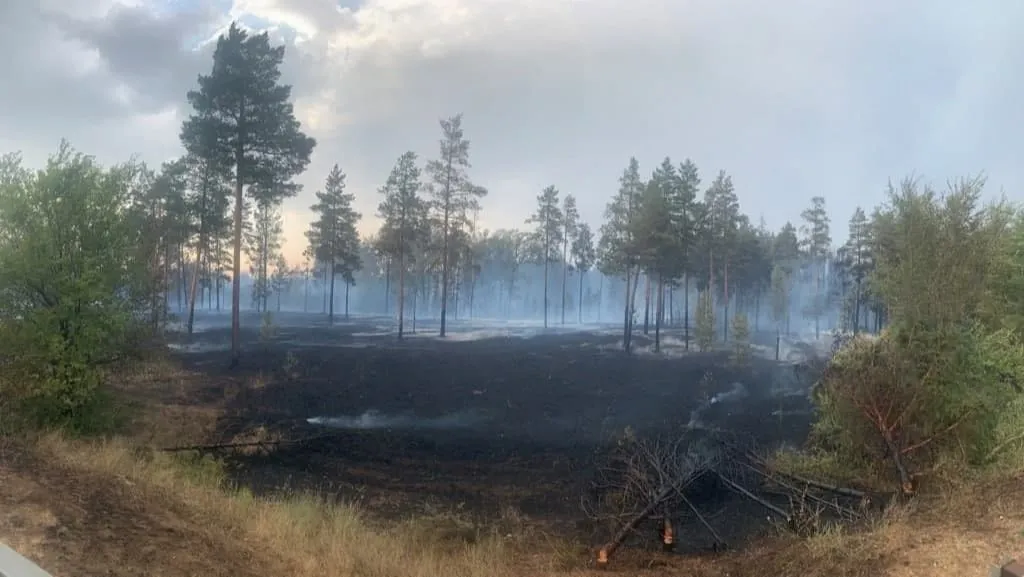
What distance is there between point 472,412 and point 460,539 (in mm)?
14235

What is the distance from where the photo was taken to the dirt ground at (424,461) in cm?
736

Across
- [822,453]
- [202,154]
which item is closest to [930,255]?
[822,453]

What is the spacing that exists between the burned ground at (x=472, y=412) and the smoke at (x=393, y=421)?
0.08m

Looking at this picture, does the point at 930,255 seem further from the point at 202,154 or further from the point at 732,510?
the point at 202,154

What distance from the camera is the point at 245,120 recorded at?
2914 cm

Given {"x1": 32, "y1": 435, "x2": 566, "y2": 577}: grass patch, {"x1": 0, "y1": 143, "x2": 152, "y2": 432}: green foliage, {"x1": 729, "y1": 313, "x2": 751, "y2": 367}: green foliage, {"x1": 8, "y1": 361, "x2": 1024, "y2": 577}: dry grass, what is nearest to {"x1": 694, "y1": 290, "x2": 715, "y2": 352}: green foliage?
{"x1": 729, "y1": 313, "x2": 751, "y2": 367}: green foliage

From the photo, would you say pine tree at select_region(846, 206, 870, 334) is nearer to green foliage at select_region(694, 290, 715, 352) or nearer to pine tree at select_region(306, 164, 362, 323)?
green foliage at select_region(694, 290, 715, 352)

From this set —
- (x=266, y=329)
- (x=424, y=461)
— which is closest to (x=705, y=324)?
(x=424, y=461)

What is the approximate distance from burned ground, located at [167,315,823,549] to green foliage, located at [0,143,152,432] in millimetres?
4342

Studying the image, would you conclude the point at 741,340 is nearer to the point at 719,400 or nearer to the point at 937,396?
the point at 719,400

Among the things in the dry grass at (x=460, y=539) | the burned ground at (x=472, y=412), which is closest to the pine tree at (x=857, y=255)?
the burned ground at (x=472, y=412)

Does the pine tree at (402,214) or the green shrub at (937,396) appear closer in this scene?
the green shrub at (937,396)

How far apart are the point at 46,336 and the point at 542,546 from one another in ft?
35.8

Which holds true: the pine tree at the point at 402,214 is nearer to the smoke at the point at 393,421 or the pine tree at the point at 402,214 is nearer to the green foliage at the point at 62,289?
the smoke at the point at 393,421
